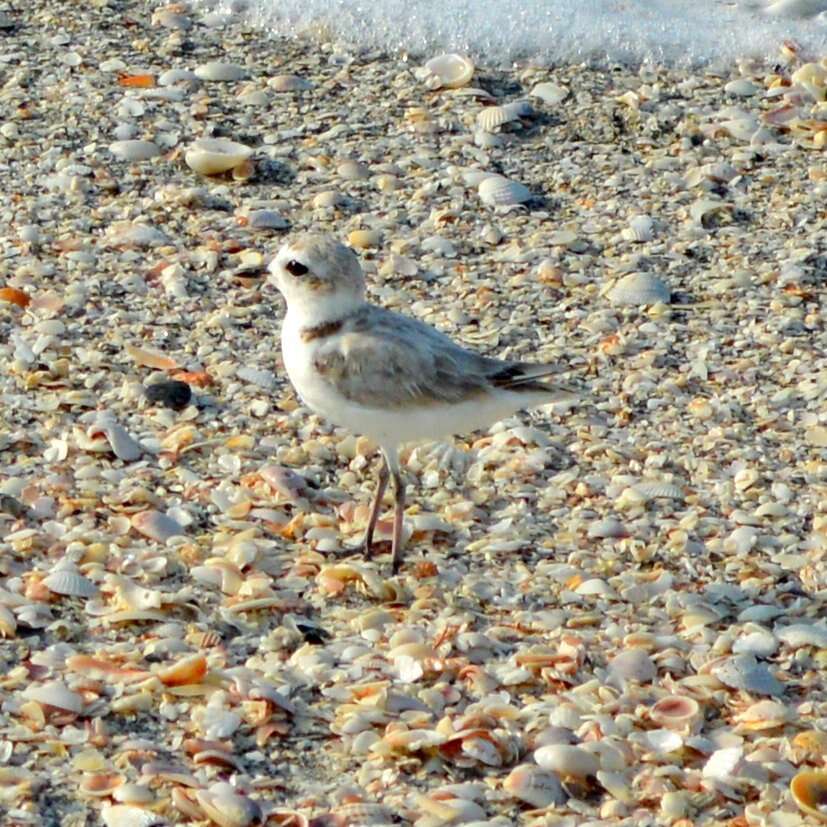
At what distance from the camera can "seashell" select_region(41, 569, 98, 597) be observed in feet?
15.1

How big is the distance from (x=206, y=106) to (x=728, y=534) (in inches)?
128

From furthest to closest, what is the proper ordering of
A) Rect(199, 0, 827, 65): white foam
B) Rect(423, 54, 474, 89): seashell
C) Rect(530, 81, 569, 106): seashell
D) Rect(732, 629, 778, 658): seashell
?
Rect(199, 0, 827, 65): white foam → Rect(423, 54, 474, 89): seashell → Rect(530, 81, 569, 106): seashell → Rect(732, 629, 778, 658): seashell

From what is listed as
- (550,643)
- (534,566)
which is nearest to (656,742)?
(550,643)

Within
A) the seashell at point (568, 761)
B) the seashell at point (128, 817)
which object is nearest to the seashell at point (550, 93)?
the seashell at point (568, 761)

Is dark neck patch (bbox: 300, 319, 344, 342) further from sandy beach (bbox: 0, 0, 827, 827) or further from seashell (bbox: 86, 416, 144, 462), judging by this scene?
seashell (bbox: 86, 416, 144, 462)

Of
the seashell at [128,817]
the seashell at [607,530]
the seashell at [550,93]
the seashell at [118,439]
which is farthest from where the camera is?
the seashell at [550,93]

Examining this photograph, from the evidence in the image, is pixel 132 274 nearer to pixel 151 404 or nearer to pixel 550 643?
pixel 151 404

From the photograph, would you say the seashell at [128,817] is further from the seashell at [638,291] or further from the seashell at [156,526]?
the seashell at [638,291]

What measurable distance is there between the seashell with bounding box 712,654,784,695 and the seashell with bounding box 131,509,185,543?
1465mm

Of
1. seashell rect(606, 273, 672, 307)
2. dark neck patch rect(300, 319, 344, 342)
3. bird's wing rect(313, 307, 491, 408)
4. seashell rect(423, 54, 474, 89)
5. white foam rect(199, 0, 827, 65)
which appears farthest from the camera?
white foam rect(199, 0, 827, 65)

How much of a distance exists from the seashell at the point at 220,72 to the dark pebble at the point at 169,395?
2324 millimetres

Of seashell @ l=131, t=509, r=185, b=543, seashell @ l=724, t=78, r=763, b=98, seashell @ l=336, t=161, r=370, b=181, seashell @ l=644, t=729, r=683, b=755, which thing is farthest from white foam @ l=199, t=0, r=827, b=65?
seashell @ l=644, t=729, r=683, b=755

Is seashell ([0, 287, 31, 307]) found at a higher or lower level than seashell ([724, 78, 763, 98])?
lower

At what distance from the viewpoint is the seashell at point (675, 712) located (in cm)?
419
